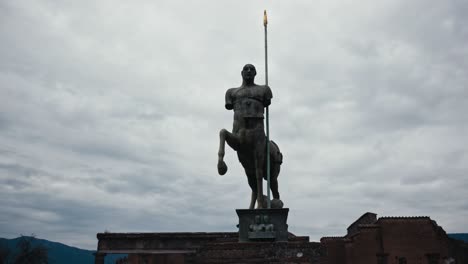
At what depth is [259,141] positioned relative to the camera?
7965 millimetres

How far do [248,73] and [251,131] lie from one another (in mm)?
1200

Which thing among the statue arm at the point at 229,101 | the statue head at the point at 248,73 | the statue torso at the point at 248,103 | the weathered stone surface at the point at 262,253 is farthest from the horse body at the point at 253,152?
the weathered stone surface at the point at 262,253

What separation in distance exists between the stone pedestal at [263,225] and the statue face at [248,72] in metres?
2.59

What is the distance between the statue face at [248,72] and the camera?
832 centimetres

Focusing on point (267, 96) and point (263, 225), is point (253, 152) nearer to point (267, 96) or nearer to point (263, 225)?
point (267, 96)

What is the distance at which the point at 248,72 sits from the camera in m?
8.31

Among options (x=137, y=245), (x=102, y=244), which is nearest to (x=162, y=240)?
(x=137, y=245)

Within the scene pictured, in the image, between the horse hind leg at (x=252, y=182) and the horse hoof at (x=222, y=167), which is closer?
the horse hoof at (x=222, y=167)

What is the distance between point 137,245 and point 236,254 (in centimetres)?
1613

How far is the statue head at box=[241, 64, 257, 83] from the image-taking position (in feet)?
27.3

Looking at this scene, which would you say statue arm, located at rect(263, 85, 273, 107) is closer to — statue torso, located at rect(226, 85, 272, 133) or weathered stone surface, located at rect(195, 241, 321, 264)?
statue torso, located at rect(226, 85, 272, 133)

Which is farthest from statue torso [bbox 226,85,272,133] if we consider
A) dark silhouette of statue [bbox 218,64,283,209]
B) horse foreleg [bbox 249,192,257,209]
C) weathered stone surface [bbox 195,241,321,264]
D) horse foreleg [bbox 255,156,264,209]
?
weathered stone surface [bbox 195,241,321,264]

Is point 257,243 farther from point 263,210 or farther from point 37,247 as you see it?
point 37,247

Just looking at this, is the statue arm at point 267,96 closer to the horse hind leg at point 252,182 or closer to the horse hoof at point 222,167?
the horse hind leg at point 252,182
